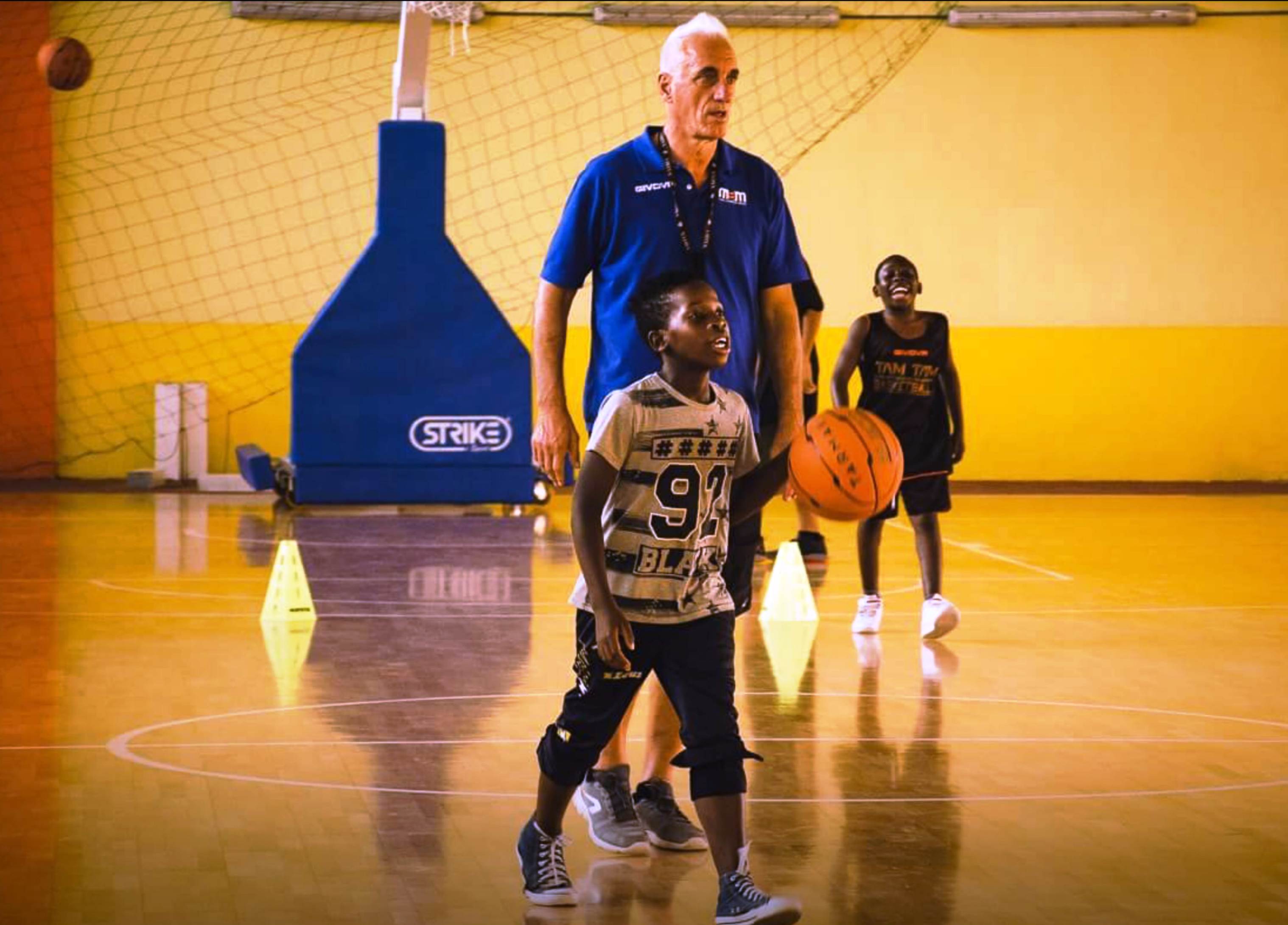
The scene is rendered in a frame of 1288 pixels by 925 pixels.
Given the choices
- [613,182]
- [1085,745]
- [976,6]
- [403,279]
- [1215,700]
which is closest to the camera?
[613,182]

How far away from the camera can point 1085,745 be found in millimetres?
5777

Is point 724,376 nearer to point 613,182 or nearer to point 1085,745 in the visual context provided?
point 613,182

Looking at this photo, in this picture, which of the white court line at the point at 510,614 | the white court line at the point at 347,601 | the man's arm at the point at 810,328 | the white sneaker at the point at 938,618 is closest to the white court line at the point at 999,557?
the white court line at the point at 510,614

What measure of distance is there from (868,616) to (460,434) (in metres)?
4.87

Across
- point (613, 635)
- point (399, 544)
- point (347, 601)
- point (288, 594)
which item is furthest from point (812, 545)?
point (613, 635)

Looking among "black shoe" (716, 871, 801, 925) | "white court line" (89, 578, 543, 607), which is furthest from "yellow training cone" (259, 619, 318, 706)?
"black shoe" (716, 871, 801, 925)

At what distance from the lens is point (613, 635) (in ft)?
12.9

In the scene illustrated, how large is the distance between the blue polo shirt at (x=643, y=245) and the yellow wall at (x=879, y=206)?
475 inches

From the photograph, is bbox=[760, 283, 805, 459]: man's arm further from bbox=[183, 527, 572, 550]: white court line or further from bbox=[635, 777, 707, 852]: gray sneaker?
bbox=[183, 527, 572, 550]: white court line

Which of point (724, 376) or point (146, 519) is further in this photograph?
point (146, 519)

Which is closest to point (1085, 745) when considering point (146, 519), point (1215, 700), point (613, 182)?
point (1215, 700)

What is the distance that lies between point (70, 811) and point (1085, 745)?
2.91 m

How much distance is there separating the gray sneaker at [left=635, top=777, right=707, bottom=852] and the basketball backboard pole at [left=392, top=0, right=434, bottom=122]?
798 centimetres

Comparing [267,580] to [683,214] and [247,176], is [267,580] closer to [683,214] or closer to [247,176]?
[683,214]
